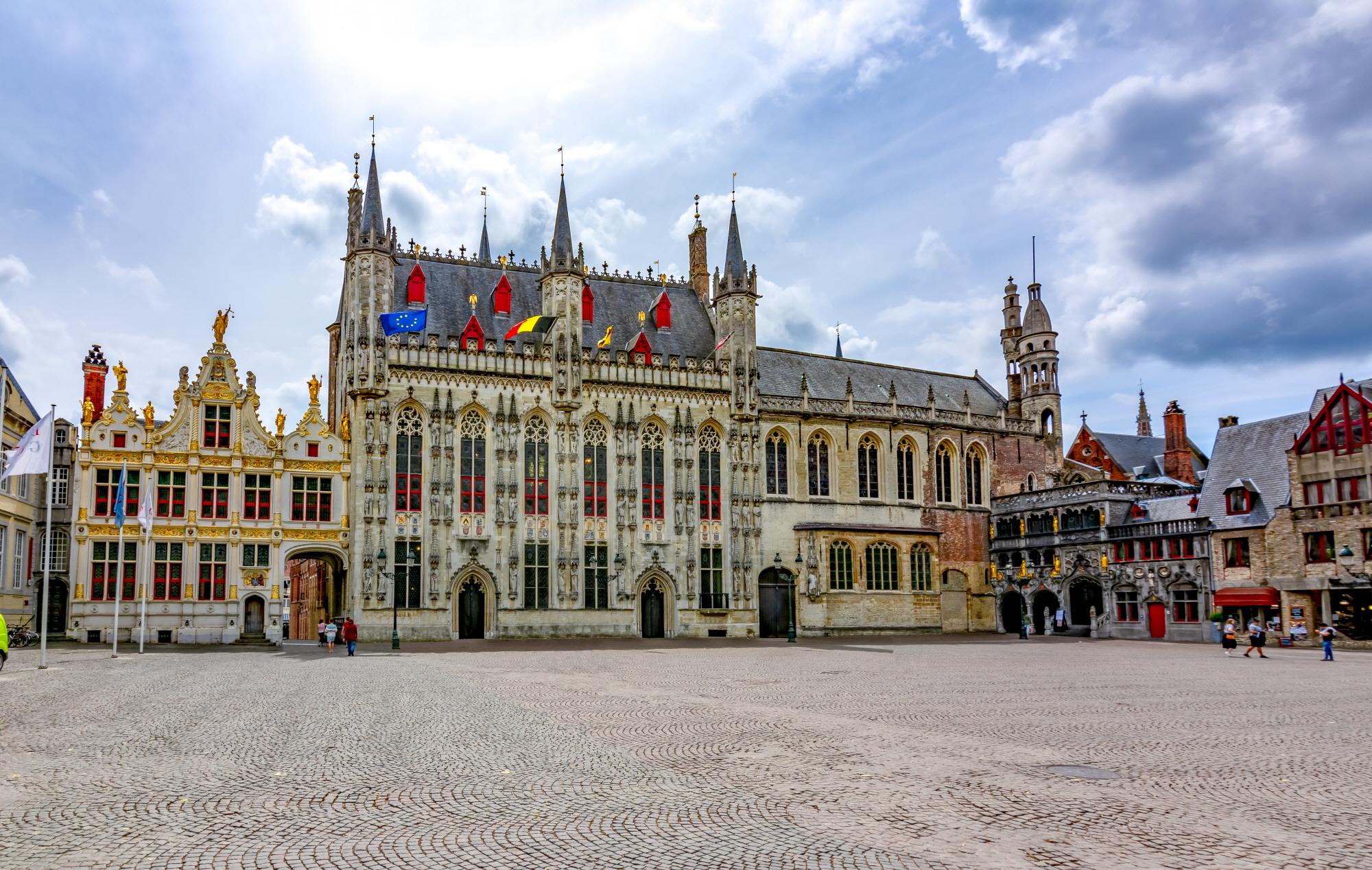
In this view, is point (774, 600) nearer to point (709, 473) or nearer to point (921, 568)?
point (709, 473)

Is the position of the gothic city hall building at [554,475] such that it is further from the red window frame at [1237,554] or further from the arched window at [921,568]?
the red window frame at [1237,554]

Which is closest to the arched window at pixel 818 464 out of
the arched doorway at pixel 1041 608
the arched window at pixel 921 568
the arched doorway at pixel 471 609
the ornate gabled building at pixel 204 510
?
the arched window at pixel 921 568

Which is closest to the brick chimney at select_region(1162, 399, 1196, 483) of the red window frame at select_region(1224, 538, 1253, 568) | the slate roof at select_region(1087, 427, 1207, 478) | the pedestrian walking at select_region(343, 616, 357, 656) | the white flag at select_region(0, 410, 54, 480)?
the slate roof at select_region(1087, 427, 1207, 478)

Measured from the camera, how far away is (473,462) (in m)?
55.9

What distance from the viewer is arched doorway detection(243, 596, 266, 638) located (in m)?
50.8

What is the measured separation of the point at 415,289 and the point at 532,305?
6.93 meters

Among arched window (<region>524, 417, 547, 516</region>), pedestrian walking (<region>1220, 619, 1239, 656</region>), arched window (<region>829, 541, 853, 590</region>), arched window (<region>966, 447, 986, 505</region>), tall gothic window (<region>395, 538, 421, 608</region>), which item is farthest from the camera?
arched window (<region>966, 447, 986, 505</region>)

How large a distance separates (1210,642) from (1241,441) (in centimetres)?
1203

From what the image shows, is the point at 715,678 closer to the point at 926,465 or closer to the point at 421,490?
the point at 421,490

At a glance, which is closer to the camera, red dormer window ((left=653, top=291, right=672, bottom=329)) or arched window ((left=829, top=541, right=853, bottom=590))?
arched window ((left=829, top=541, right=853, bottom=590))

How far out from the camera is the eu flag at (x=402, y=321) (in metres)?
53.6

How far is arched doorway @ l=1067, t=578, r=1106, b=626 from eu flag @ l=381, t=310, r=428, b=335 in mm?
39830

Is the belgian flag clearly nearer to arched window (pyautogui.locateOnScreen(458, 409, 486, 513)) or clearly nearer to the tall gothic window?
arched window (pyautogui.locateOnScreen(458, 409, 486, 513))

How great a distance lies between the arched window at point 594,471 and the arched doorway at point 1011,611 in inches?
1053
